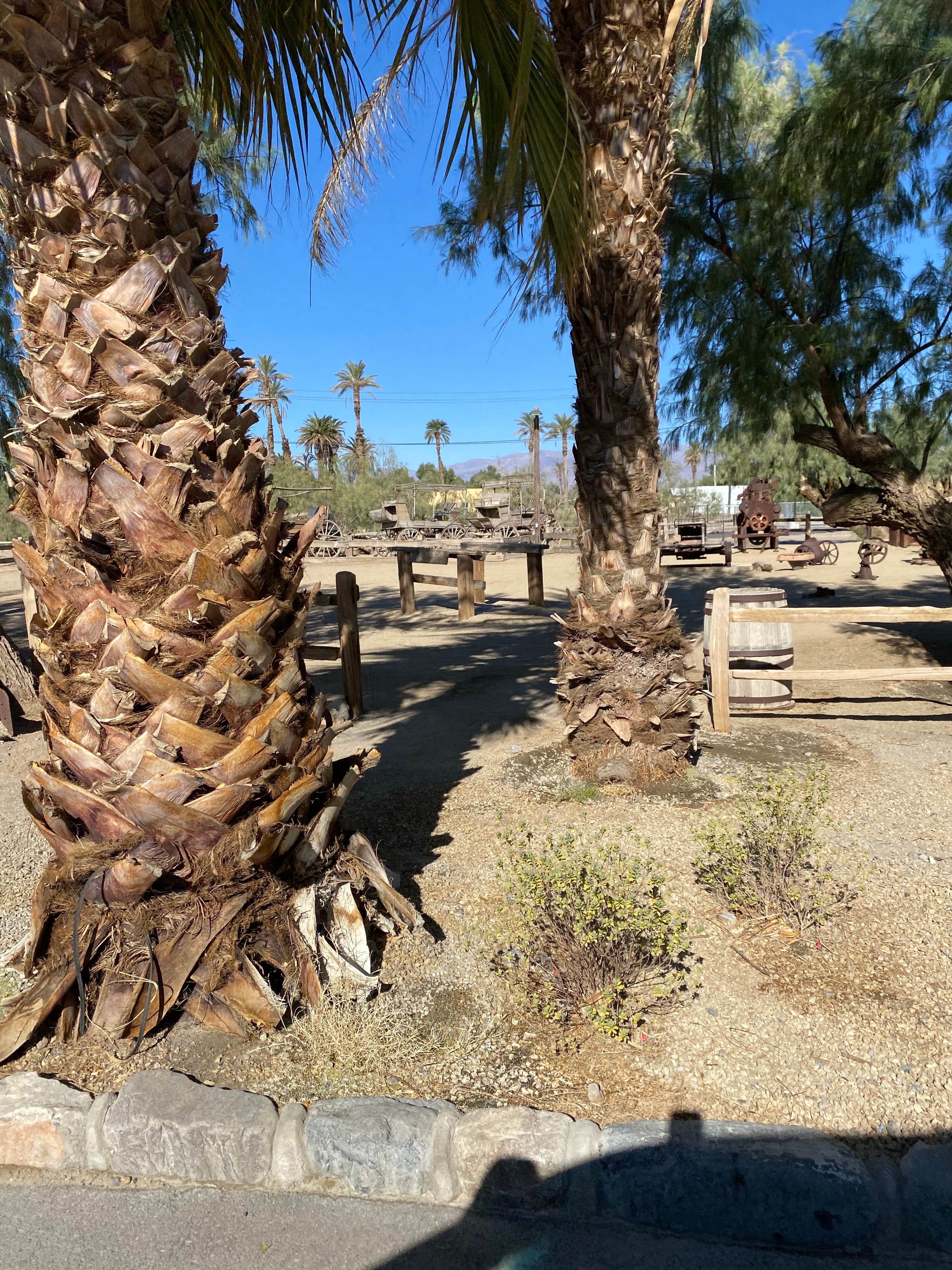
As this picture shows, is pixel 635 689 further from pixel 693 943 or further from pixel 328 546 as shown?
pixel 328 546

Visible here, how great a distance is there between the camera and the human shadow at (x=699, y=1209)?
1.75 meters

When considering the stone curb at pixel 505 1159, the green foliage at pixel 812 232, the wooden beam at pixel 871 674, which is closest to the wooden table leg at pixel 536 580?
the green foliage at pixel 812 232

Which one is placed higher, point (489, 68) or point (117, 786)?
point (489, 68)

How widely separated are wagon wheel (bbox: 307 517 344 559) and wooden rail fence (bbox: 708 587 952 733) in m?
19.8

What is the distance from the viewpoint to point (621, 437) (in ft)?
15.0

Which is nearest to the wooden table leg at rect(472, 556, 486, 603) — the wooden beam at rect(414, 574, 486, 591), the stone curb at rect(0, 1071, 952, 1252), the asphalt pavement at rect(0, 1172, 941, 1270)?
the wooden beam at rect(414, 574, 486, 591)

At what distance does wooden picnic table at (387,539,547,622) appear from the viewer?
12.6 m

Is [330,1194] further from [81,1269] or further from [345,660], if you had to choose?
[345,660]

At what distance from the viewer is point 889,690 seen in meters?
6.91

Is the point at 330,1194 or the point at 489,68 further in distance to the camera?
the point at 489,68

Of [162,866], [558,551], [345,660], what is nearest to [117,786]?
[162,866]

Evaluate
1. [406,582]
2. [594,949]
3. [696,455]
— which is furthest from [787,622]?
[406,582]

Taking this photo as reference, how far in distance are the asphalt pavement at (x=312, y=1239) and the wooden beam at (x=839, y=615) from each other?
4.43m

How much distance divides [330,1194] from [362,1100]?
213 mm
